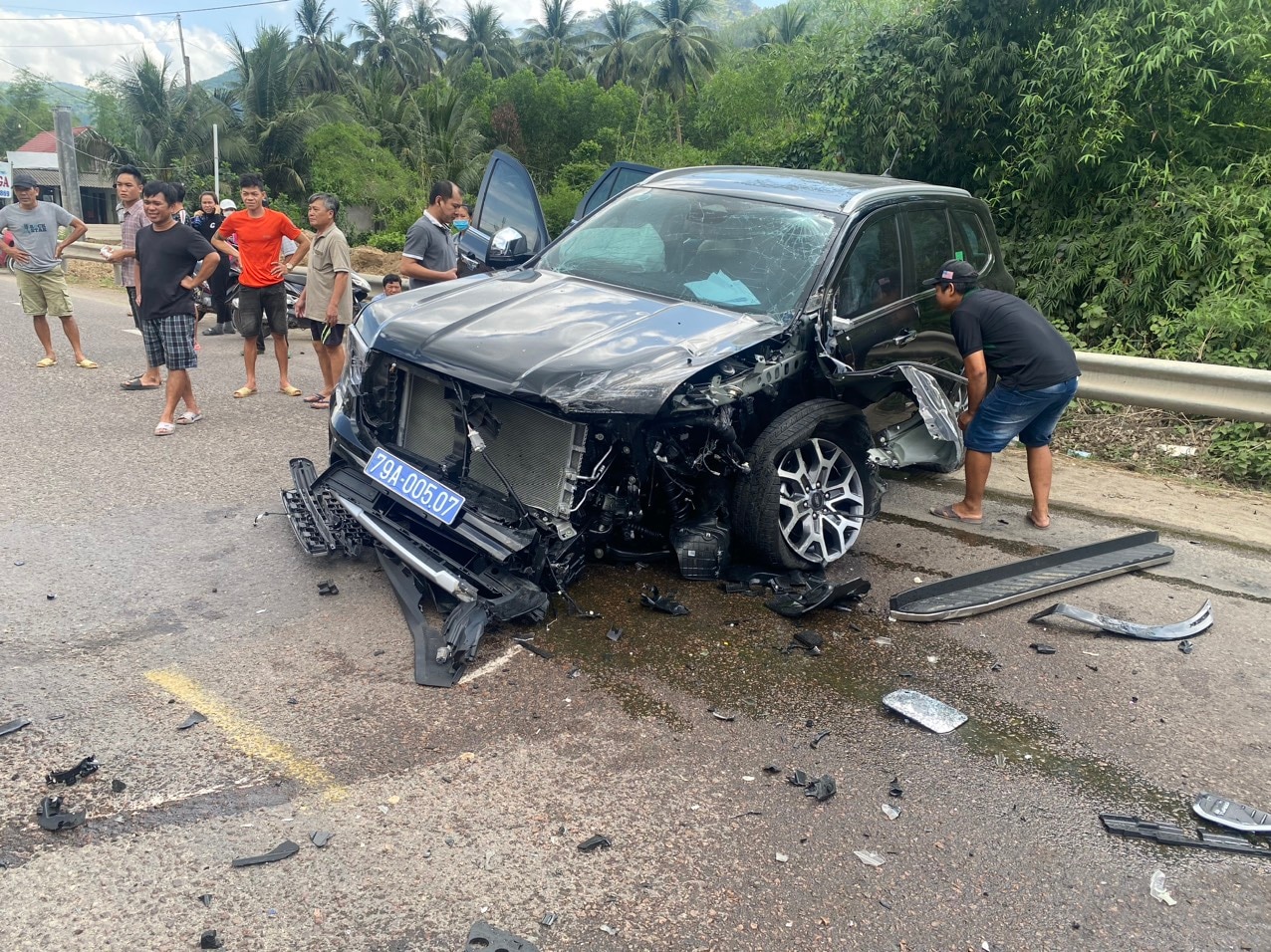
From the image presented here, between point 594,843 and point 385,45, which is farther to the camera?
point 385,45

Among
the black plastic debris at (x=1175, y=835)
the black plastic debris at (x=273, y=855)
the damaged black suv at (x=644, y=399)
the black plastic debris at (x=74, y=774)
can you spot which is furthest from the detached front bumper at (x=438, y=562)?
the black plastic debris at (x=1175, y=835)

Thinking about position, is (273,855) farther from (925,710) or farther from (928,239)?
(928,239)

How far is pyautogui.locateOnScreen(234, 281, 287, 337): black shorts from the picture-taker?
27.9 ft

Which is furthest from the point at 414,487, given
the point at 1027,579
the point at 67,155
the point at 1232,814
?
the point at 67,155

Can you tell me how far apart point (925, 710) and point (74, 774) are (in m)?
2.92

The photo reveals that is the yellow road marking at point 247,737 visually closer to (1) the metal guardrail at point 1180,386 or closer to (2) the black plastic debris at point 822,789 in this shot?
(2) the black plastic debris at point 822,789

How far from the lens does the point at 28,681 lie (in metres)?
3.57

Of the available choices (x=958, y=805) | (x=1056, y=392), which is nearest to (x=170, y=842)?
(x=958, y=805)

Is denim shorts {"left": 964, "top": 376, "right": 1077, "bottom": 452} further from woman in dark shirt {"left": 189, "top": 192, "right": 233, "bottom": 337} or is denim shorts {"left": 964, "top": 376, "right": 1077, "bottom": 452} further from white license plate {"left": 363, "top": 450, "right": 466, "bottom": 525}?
woman in dark shirt {"left": 189, "top": 192, "right": 233, "bottom": 337}

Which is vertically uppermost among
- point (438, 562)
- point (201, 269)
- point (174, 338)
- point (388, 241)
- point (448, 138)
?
point (448, 138)

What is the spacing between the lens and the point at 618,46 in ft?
197

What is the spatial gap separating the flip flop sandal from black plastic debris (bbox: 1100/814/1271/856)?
3.00m

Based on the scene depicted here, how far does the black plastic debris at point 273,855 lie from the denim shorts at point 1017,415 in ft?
14.9

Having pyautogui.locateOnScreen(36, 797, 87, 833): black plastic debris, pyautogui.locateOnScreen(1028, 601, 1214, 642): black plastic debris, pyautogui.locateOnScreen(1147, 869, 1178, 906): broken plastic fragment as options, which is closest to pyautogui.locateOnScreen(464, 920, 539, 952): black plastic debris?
pyautogui.locateOnScreen(36, 797, 87, 833): black plastic debris
